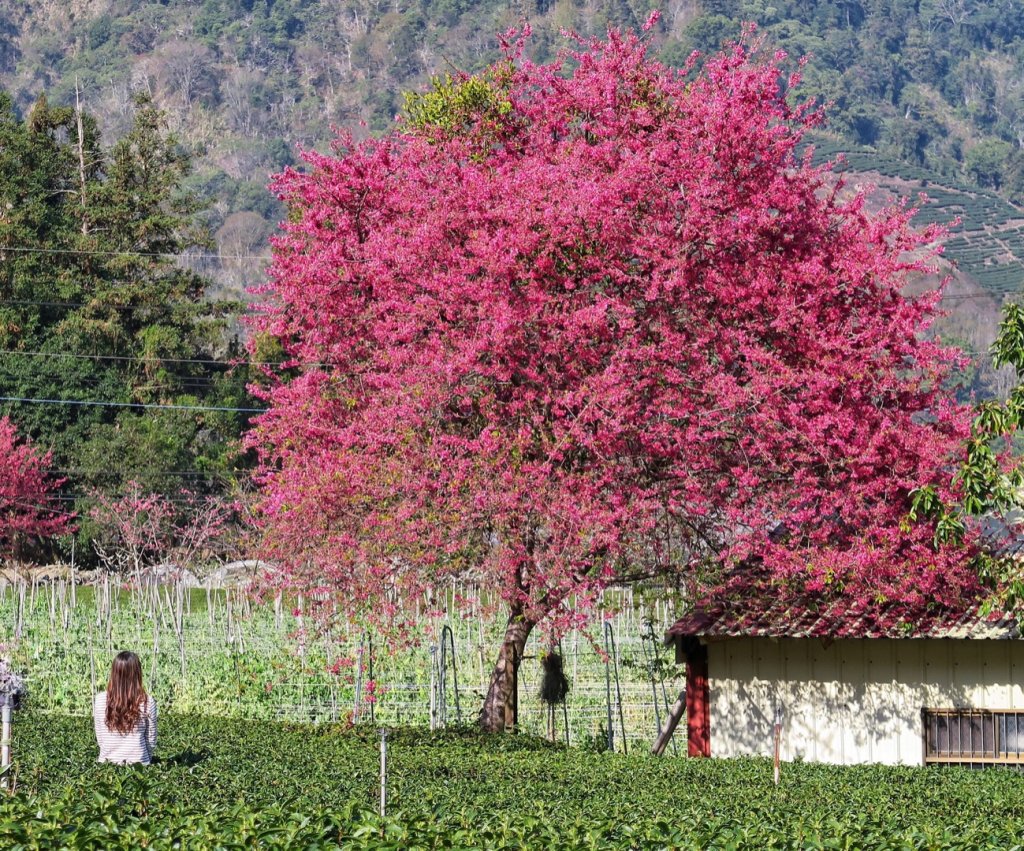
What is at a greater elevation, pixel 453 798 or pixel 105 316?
pixel 105 316

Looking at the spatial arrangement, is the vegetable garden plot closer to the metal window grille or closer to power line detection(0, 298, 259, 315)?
the metal window grille

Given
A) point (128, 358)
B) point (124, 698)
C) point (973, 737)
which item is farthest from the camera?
point (128, 358)

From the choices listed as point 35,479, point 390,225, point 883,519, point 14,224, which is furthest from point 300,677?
point 14,224

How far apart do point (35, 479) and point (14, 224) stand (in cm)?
1313

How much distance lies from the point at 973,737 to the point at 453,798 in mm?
7259

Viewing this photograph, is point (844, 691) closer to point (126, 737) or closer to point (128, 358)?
point (126, 737)

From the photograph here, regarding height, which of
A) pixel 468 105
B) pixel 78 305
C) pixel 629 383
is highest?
pixel 78 305

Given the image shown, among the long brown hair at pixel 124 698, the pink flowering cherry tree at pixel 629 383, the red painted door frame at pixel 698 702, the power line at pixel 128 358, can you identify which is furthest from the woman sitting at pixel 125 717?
the power line at pixel 128 358

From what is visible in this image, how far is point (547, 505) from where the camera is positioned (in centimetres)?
1552

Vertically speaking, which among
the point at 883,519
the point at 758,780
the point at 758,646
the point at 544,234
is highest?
the point at 544,234

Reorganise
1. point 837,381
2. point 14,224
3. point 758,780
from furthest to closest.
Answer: point 14,224 → point 837,381 → point 758,780

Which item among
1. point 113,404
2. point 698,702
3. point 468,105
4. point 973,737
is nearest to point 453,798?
point 698,702

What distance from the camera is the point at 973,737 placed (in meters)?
15.6

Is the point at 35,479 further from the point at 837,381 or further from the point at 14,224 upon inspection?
the point at 837,381
